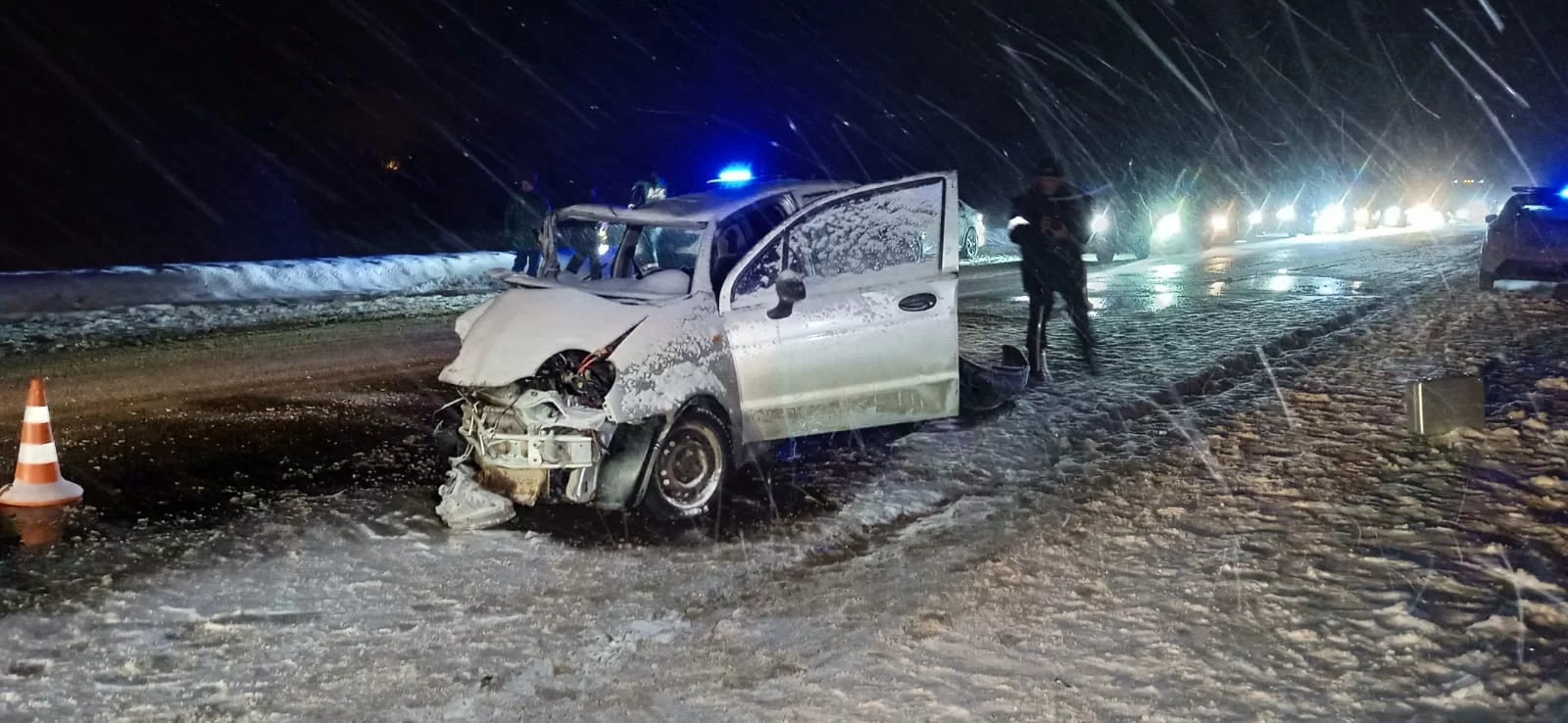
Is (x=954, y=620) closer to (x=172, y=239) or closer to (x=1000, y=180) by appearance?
(x=172, y=239)

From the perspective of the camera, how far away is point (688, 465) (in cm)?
609

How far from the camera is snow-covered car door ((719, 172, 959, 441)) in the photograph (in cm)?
639

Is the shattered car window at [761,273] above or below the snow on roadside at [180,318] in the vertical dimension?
above

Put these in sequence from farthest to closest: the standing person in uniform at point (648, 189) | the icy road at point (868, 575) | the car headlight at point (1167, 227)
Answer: the car headlight at point (1167, 227) → the standing person in uniform at point (648, 189) → the icy road at point (868, 575)

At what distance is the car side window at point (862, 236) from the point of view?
656 cm

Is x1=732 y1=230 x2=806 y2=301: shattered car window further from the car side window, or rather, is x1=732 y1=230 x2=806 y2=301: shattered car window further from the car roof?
the car roof

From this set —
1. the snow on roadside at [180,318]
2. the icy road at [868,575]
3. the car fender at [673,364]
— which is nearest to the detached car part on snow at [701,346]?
the car fender at [673,364]

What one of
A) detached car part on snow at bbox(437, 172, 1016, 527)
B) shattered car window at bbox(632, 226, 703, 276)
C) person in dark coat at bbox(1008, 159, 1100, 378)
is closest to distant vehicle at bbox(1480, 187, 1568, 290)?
person in dark coat at bbox(1008, 159, 1100, 378)

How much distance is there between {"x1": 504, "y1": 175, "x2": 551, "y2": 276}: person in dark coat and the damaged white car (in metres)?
9.97

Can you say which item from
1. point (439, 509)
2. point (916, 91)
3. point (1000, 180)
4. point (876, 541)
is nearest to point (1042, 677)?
point (876, 541)

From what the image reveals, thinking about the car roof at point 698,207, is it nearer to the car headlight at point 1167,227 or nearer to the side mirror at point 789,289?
the side mirror at point 789,289

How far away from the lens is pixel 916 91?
4512 cm

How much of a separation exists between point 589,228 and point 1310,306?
379 inches

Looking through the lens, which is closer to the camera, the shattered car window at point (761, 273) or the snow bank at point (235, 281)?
the shattered car window at point (761, 273)
